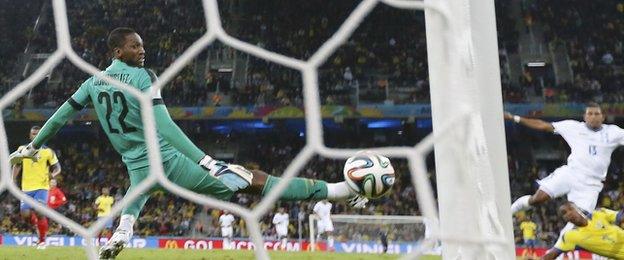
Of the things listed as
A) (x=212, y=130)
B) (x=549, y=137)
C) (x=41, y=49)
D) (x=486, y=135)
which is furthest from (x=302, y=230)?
(x=486, y=135)

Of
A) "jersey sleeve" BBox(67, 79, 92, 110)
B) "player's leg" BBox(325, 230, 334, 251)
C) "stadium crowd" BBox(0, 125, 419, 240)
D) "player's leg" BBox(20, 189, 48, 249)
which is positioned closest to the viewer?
"jersey sleeve" BBox(67, 79, 92, 110)

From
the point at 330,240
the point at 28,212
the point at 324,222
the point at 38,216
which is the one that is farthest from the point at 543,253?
the point at 28,212

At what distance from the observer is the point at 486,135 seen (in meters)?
2.34

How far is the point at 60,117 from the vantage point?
12.7 ft

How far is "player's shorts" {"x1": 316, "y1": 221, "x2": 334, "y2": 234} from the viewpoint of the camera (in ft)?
36.4

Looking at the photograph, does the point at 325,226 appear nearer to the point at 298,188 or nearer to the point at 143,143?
the point at 143,143

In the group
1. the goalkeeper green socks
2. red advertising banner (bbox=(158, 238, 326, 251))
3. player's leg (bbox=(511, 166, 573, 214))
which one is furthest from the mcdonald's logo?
the goalkeeper green socks

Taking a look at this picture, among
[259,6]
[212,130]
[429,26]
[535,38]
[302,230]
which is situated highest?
[259,6]

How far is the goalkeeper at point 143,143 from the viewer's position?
352 cm

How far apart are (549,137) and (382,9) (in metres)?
5.06

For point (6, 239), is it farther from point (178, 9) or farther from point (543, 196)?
point (543, 196)

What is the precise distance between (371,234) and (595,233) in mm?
4374

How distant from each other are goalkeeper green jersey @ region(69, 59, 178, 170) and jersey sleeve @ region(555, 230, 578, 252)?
312cm

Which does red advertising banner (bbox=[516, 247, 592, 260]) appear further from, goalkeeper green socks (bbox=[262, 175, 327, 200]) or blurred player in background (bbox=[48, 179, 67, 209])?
goalkeeper green socks (bbox=[262, 175, 327, 200])
